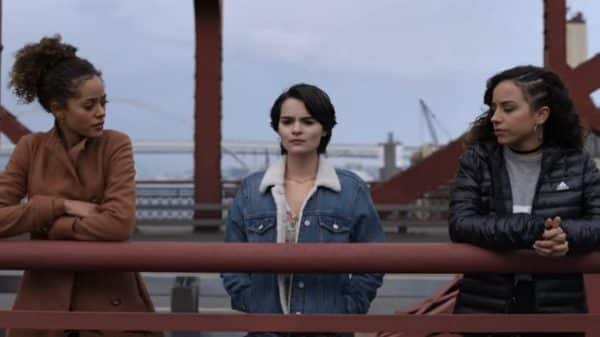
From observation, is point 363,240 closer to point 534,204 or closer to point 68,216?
point 534,204

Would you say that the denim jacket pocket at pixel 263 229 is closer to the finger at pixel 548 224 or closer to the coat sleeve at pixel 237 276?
the coat sleeve at pixel 237 276

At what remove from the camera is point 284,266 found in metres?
2.42

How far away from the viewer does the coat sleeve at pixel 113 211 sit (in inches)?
101

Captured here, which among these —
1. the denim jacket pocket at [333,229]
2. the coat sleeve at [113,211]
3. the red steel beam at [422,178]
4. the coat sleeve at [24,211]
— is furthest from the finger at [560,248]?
the red steel beam at [422,178]

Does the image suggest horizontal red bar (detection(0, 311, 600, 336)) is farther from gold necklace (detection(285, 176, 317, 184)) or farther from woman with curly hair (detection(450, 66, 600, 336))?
gold necklace (detection(285, 176, 317, 184))

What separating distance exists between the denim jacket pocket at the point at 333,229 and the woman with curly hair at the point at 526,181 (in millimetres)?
343

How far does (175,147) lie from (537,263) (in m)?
50.7

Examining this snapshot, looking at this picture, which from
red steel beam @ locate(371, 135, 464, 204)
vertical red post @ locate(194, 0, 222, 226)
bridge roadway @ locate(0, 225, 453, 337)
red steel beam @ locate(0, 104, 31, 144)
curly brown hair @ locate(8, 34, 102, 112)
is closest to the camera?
curly brown hair @ locate(8, 34, 102, 112)

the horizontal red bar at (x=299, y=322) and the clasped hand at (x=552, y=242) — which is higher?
the clasped hand at (x=552, y=242)

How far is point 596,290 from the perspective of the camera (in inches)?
113

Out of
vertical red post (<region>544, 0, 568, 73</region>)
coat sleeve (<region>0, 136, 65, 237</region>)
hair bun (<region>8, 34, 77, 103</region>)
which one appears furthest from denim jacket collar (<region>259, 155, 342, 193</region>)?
vertical red post (<region>544, 0, 568, 73</region>)

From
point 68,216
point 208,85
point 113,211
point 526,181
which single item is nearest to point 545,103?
point 526,181

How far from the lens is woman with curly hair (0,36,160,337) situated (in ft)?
8.65

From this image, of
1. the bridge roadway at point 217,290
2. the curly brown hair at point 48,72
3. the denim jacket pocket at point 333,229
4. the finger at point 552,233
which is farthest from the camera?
the bridge roadway at point 217,290
